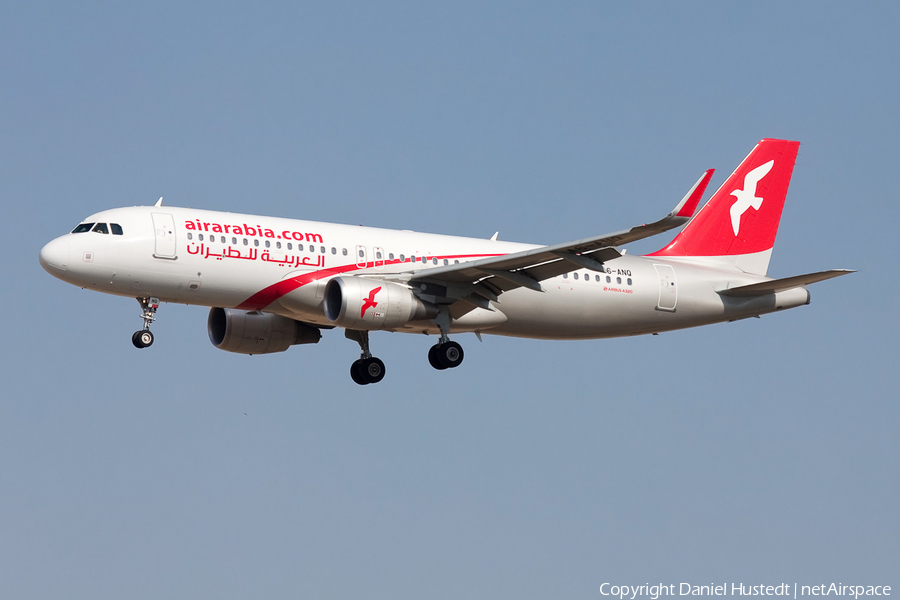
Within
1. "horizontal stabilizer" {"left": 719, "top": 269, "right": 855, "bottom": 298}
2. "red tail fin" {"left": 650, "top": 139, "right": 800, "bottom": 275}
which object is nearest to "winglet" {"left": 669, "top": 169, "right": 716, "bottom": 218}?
"horizontal stabilizer" {"left": 719, "top": 269, "right": 855, "bottom": 298}

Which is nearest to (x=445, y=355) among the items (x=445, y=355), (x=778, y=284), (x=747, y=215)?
(x=445, y=355)

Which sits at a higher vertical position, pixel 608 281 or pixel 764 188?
pixel 764 188

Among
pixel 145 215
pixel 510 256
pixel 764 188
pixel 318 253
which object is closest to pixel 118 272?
pixel 145 215

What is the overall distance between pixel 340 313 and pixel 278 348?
260 inches

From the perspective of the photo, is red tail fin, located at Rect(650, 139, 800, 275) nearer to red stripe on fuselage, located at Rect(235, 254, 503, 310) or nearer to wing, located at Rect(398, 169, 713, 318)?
wing, located at Rect(398, 169, 713, 318)

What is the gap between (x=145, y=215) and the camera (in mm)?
34000

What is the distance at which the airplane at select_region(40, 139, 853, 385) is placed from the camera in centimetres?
3341

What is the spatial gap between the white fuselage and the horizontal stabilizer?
247 millimetres

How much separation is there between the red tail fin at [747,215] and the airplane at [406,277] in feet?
0.23

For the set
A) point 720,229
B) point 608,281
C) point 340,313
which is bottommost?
point 340,313

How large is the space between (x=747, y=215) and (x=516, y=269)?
40.3 feet

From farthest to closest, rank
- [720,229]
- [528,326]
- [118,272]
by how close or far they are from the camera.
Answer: [720,229]
[528,326]
[118,272]

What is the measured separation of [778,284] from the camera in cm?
3906

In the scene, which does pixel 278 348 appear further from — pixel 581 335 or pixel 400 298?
pixel 581 335
